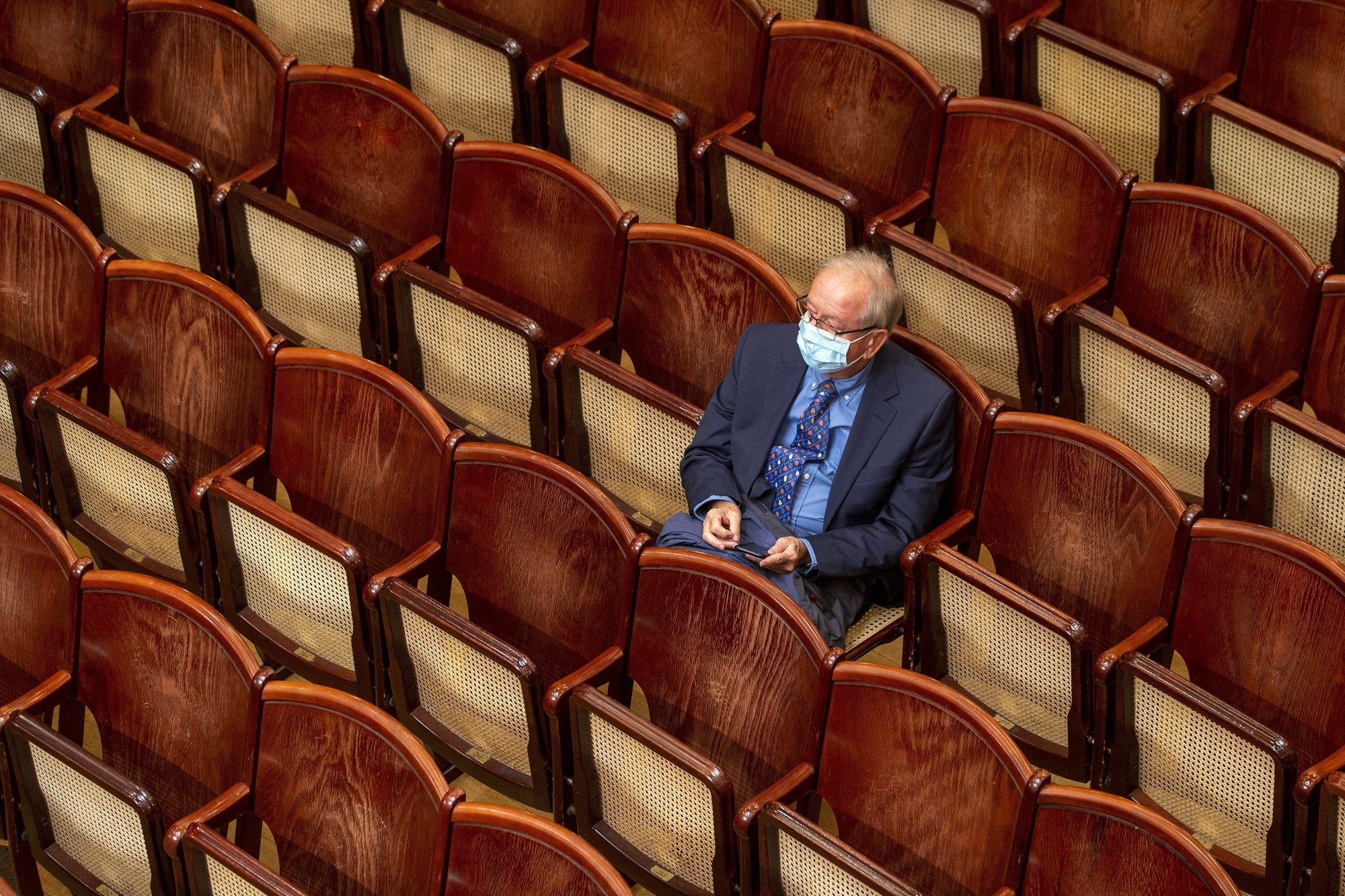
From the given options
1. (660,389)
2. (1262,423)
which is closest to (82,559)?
(660,389)

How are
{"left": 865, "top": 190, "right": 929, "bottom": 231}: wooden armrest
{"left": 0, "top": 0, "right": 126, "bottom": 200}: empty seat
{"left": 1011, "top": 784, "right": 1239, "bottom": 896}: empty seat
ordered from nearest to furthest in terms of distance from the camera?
{"left": 1011, "top": 784, "right": 1239, "bottom": 896}: empty seat
{"left": 865, "top": 190, "right": 929, "bottom": 231}: wooden armrest
{"left": 0, "top": 0, "right": 126, "bottom": 200}: empty seat

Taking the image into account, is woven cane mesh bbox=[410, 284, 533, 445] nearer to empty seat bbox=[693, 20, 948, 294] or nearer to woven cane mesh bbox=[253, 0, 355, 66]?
empty seat bbox=[693, 20, 948, 294]

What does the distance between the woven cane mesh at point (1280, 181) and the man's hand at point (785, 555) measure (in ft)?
0.92

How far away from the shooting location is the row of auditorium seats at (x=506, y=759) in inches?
24.4

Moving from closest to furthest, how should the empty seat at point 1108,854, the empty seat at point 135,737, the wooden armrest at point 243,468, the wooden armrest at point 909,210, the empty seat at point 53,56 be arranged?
the empty seat at point 1108,854 → the empty seat at point 135,737 → the wooden armrest at point 243,468 → the wooden armrest at point 909,210 → the empty seat at point 53,56

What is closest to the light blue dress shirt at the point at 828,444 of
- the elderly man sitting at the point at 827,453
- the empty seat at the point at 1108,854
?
the elderly man sitting at the point at 827,453

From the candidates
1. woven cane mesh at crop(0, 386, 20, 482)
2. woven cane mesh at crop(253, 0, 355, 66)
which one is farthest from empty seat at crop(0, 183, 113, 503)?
woven cane mesh at crop(253, 0, 355, 66)

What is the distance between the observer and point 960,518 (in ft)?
2.51

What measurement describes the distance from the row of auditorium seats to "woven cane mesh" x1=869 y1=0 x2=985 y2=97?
1.19 ft

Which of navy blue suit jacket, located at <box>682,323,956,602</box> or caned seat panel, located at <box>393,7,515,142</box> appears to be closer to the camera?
navy blue suit jacket, located at <box>682,323,956,602</box>

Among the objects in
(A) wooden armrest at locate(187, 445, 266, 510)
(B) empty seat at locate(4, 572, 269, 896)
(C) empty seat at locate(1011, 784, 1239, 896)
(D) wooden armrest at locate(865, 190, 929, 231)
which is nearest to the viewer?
(C) empty seat at locate(1011, 784, 1239, 896)

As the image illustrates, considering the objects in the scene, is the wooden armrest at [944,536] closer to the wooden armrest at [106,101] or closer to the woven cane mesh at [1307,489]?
the woven cane mesh at [1307,489]

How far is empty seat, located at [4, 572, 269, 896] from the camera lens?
0.68 m

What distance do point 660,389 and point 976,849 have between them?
244 mm
